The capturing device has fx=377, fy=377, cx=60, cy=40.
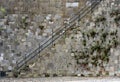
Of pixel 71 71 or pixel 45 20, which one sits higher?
pixel 45 20

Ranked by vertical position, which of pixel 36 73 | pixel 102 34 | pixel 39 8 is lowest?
pixel 36 73

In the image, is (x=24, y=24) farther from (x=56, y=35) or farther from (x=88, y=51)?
(x=88, y=51)

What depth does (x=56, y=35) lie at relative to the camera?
18500mm

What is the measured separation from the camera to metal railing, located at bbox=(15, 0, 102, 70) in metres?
18.2

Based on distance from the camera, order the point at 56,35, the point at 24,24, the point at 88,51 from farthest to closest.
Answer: the point at 24,24 < the point at 56,35 < the point at 88,51

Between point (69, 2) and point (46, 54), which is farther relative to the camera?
point (69, 2)

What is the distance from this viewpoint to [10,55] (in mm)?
18766

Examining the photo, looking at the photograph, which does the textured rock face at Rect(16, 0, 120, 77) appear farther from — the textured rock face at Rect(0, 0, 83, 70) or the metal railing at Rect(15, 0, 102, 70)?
the textured rock face at Rect(0, 0, 83, 70)

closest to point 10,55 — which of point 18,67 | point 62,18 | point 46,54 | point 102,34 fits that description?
point 18,67

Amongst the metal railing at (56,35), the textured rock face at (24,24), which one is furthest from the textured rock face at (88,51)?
the textured rock face at (24,24)

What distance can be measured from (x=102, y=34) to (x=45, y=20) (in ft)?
9.83

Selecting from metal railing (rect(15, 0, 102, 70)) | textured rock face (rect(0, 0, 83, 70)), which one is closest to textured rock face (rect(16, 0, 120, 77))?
metal railing (rect(15, 0, 102, 70))

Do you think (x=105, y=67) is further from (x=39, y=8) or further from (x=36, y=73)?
(x=39, y=8)

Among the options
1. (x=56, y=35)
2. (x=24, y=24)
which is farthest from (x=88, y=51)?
(x=24, y=24)
